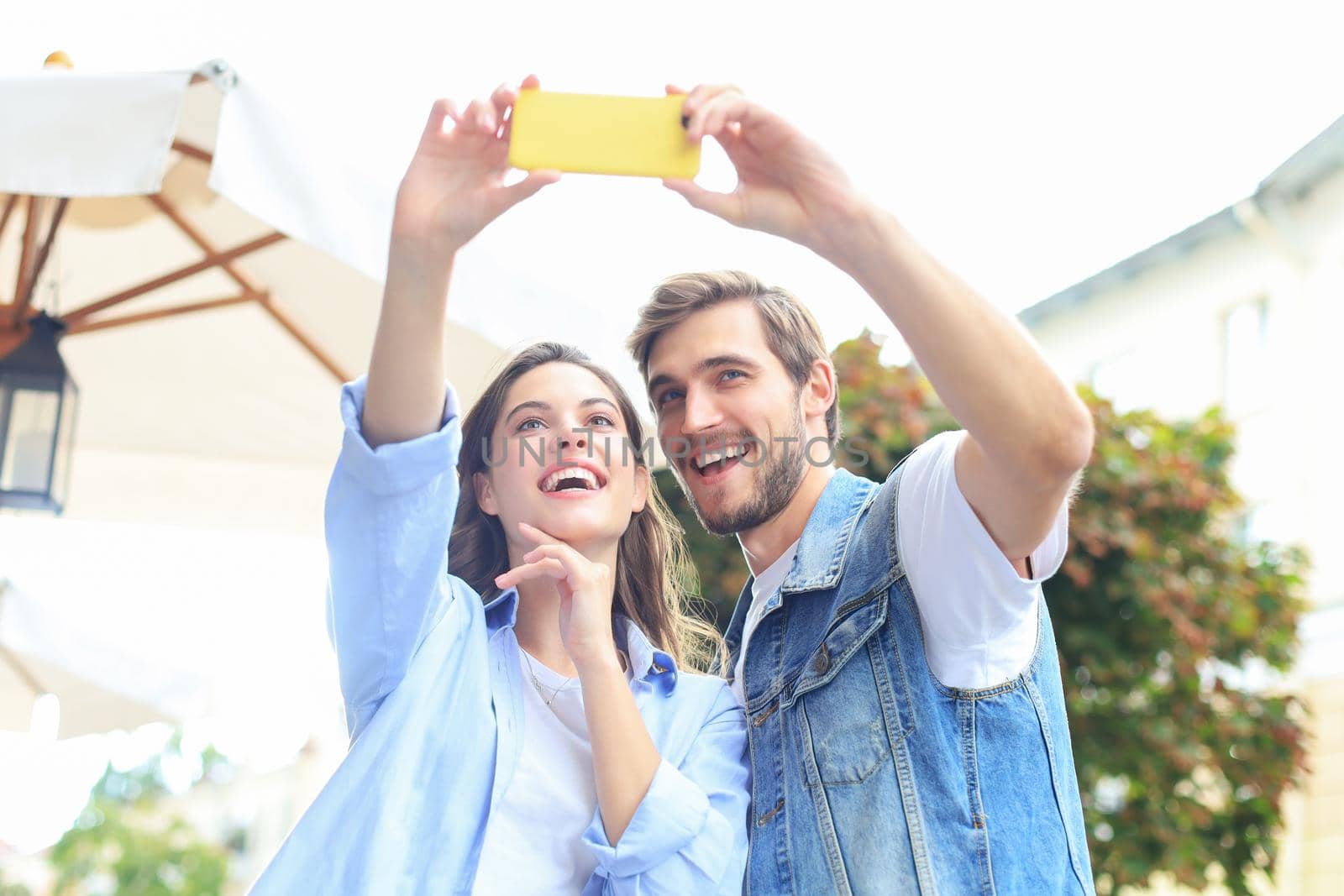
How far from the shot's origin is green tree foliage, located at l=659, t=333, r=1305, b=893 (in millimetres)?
5262

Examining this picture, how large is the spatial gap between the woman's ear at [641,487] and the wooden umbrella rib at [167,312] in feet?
7.26

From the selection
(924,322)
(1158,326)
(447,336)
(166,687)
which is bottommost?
(1158,326)

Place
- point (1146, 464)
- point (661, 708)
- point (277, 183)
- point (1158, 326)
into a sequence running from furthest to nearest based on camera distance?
point (1158, 326) < point (1146, 464) < point (277, 183) < point (661, 708)

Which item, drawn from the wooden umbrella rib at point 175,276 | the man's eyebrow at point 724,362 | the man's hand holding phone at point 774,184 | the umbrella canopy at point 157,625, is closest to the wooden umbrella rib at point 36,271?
the wooden umbrella rib at point 175,276

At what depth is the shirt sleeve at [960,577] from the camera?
65.3 inches

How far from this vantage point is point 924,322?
4.74 ft

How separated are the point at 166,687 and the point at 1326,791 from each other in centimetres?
1049

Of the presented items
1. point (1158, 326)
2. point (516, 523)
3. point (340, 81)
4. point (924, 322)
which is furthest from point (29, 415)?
point (1158, 326)

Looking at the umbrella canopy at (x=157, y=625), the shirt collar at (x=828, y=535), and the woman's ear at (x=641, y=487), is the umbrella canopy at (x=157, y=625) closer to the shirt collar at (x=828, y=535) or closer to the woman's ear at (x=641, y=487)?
the woman's ear at (x=641, y=487)

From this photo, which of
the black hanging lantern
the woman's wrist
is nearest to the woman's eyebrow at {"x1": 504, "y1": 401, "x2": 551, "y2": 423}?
the woman's wrist

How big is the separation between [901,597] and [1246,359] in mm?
14316

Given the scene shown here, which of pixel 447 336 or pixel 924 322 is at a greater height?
pixel 924 322

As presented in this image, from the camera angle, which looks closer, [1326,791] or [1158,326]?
[1326,791]

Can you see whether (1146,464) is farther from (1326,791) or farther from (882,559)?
(1326,791)
